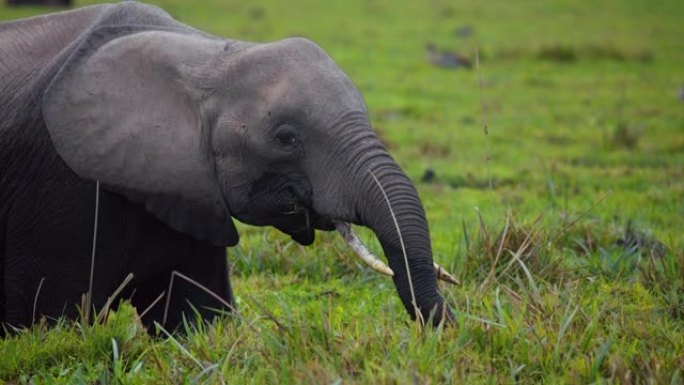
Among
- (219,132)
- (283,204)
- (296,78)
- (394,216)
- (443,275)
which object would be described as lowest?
(443,275)

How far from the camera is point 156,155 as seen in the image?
4.58m

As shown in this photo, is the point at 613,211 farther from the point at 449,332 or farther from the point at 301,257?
the point at 449,332

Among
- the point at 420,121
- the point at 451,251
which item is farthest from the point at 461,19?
the point at 451,251

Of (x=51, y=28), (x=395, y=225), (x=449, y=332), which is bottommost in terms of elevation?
(x=449, y=332)

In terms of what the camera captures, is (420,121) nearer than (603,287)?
No

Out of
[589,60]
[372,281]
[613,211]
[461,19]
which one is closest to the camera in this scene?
[372,281]

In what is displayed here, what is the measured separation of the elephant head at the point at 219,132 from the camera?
4477 mm

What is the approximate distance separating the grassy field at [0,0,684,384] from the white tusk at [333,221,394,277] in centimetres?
26

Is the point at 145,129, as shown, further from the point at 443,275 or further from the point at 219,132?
the point at 443,275

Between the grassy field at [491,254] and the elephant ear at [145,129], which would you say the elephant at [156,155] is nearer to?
the elephant ear at [145,129]

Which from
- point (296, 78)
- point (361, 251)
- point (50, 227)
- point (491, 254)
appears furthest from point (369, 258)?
point (491, 254)

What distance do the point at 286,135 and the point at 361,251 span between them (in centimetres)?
58

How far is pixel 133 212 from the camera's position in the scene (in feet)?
15.8

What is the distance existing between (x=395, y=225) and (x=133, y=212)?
127 cm
